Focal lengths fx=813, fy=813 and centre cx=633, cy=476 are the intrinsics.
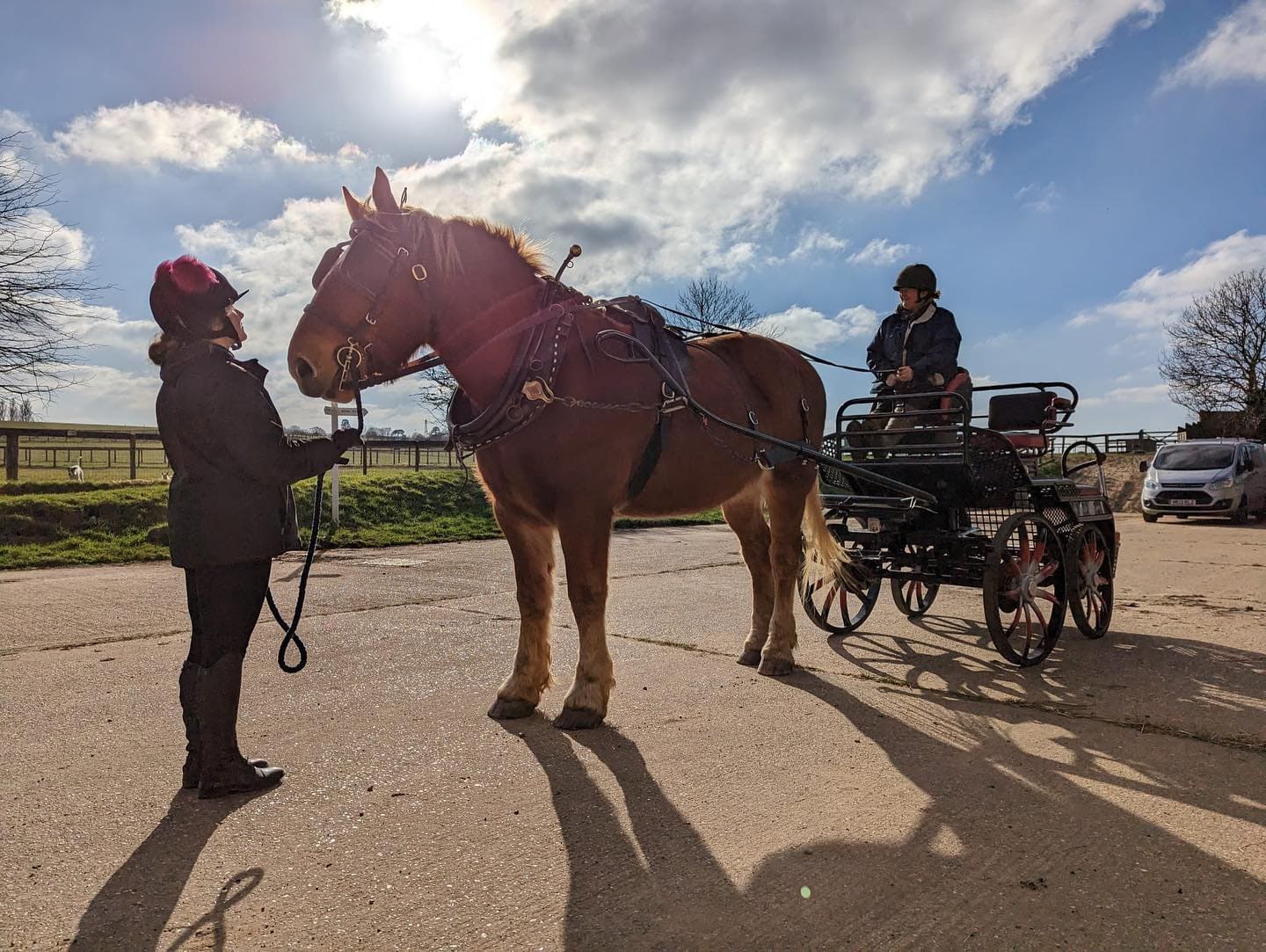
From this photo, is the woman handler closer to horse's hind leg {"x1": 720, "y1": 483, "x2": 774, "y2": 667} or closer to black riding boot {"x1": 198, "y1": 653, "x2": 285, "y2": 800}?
black riding boot {"x1": 198, "y1": 653, "x2": 285, "y2": 800}

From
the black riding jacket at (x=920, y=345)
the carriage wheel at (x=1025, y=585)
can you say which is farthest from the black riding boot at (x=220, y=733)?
the black riding jacket at (x=920, y=345)

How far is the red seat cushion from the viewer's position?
574 cm

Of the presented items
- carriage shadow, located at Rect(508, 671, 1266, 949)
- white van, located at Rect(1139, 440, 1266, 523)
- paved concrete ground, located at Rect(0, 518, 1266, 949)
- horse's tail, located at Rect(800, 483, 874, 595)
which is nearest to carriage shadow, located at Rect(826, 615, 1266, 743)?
paved concrete ground, located at Rect(0, 518, 1266, 949)

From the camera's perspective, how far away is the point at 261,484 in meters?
2.95

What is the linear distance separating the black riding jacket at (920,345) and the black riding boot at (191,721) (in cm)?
480

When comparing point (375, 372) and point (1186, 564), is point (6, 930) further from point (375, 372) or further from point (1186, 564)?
point (1186, 564)

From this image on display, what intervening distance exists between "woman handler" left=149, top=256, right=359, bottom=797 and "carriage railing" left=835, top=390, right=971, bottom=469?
3.72 meters

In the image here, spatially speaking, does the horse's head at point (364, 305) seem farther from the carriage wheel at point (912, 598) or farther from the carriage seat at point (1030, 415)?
the carriage wheel at point (912, 598)

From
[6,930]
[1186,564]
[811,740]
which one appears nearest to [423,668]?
[811,740]

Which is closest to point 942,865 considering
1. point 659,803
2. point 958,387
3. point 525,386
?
point 659,803

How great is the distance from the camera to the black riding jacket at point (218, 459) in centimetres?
281

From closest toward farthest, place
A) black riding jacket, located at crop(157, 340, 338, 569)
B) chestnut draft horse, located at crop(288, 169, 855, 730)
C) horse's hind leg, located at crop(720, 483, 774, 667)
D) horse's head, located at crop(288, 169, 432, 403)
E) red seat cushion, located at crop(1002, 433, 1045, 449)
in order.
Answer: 1. black riding jacket, located at crop(157, 340, 338, 569)
2. horse's head, located at crop(288, 169, 432, 403)
3. chestnut draft horse, located at crop(288, 169, 855, 730)
4. horse's hind leg, located at crop(720, 483, 774, 667)
5. red seat cushion, located at crop(1002, 433, 1045, 449)

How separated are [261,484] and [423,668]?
85.8 inches

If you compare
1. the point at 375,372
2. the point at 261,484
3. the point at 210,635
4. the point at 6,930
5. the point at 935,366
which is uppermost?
the point at 935,366
